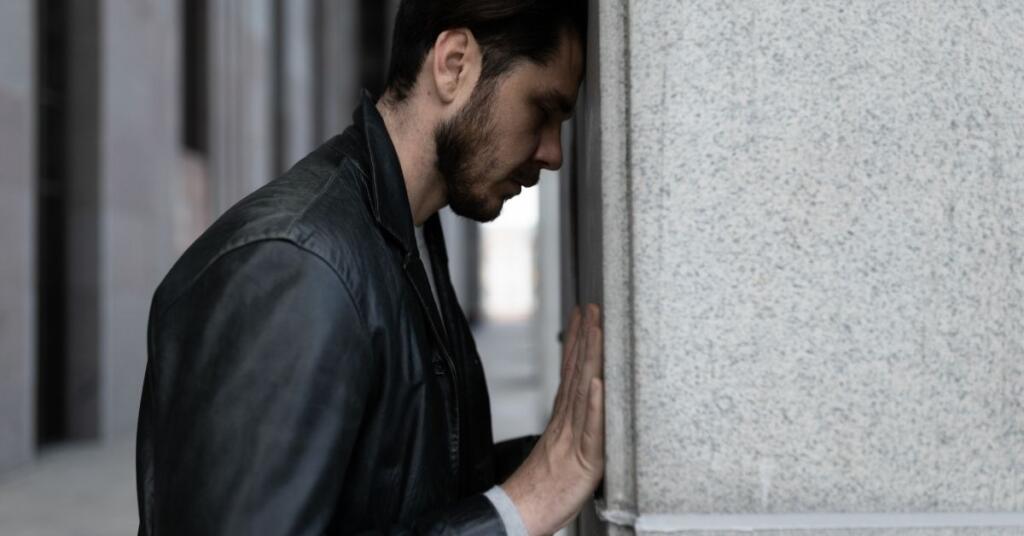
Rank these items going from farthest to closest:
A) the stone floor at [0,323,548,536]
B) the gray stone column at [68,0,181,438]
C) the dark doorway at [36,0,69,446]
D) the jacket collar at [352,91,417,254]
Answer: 1. the gray stone column at [68,0,181,438]
2. the dark doorway at [36,0,69,446]
3. the stone floor at [0,323,548,536]
4. the jacket collar at [352,91,417,254]

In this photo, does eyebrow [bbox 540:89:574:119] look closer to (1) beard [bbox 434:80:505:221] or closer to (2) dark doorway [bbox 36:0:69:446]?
(1) beard [bbox 434:80:505:221]

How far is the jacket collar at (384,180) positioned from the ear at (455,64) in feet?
0.49

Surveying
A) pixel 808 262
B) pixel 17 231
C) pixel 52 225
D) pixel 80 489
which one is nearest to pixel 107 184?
pixel 52 225

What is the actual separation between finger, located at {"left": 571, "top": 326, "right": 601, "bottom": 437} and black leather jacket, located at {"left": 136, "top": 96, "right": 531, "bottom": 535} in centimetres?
23

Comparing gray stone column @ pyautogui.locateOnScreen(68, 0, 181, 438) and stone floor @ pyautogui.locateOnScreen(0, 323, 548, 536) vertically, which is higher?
gray stone column @ pyautogui.locateOnScreen(68, 0, 181, 438)

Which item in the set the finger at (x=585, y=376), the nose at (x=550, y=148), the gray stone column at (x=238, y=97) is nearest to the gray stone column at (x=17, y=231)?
the gray stone column at (x=238, y=97)

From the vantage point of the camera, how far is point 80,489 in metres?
9.11

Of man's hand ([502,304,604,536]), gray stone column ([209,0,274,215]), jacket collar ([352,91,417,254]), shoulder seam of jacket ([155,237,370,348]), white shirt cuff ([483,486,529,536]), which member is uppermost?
gray stone column ([209,0,274,215])

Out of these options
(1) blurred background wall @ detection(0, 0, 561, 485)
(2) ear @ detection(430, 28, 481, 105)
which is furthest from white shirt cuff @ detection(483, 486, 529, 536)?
(1) blurred background wall @ detection(0, 0, 561, 485)

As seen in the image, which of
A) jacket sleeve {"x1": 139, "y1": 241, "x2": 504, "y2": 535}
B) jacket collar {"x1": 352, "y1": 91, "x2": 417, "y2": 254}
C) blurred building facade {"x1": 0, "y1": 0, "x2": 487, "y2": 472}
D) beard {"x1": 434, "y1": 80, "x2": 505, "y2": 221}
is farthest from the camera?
blurred building facade {"x1": 0, "y1": 0, "x2": 487, "y2": 472}

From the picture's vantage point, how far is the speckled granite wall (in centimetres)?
170

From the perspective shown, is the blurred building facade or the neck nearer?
the neck

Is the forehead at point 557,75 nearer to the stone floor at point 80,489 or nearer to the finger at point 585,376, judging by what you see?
the finger at point 585,376

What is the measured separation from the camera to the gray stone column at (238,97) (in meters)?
16.2
